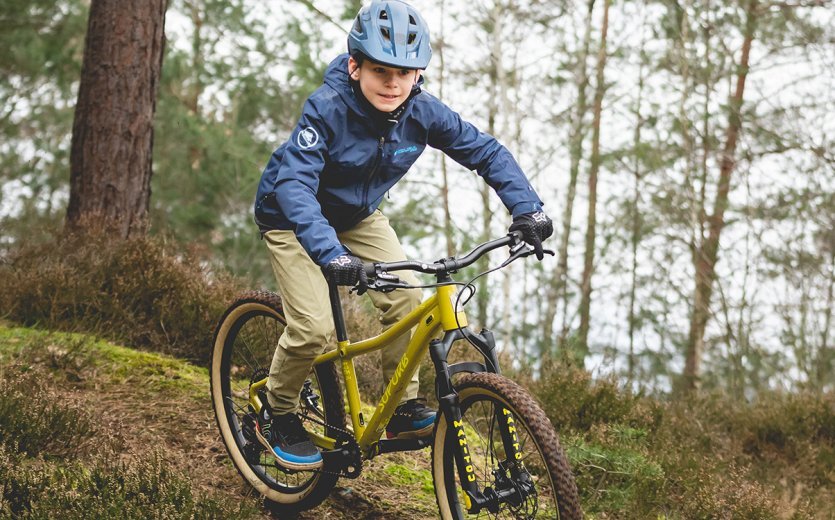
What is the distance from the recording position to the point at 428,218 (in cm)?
1494

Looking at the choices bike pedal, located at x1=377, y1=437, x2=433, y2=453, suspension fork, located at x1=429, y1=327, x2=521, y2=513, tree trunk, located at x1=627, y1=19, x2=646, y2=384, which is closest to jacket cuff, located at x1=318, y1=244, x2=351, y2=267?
suspension fork, located at x1=429, y1=327, x2=521, y2=513

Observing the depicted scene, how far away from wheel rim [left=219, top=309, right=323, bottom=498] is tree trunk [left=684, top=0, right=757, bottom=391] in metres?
10.3

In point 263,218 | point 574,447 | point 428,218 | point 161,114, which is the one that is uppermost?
point 161,114

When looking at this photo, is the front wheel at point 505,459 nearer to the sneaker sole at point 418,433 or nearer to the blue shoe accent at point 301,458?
the sneaker sole at point 418,433

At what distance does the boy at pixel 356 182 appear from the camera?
345 cm

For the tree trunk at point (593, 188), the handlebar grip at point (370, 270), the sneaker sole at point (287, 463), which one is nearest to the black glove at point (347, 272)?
the handlebar grip at point (370, 270)

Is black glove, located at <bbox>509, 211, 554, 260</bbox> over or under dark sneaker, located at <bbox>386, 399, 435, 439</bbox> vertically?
over

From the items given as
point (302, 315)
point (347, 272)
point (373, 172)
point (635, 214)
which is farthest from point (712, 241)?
point (347, 272)

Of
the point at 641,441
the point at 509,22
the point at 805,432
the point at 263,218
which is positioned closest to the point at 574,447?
the point at 641,441

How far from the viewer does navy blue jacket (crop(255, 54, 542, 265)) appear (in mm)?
3471

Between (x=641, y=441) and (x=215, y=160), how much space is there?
1087cm

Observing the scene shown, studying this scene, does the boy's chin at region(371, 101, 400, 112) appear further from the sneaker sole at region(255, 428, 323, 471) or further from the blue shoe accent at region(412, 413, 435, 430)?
the sneaker sole at region(255, 428, 323, 471)

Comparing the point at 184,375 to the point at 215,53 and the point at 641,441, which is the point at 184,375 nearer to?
the point at 641,441

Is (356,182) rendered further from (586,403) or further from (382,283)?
(586,403)
